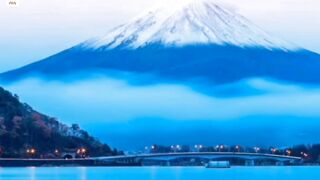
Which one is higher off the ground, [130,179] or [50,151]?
[50,151]

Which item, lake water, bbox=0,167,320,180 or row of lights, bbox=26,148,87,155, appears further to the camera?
row of lights, bbox=26,148,87,155

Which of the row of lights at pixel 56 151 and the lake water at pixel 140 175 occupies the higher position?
the row of lights at pixel 56 151

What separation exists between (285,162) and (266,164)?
13.8 ft

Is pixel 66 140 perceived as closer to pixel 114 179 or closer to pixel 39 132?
pixel 39 132

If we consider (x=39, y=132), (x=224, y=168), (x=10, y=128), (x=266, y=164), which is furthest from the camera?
(x=266, y=164)

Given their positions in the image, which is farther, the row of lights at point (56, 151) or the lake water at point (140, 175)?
the row of lights at point (56, 151)

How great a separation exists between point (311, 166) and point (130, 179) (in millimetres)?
16706

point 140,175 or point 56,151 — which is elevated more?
point 56,151

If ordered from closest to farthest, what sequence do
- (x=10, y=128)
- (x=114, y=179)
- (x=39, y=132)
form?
1. (x=114, y=179)
2. (x=10, y=128)
3. (x=39, y=132)

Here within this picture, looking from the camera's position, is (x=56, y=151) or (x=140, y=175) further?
(x=56, y=151)

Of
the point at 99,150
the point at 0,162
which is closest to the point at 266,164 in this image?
the point at 99,150

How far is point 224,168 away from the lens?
39.2 metres

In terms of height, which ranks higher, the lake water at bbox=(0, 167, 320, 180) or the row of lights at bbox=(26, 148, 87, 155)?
the row of lights at bbox=(26, 148, 87, 155)

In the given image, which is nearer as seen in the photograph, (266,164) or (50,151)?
(50,151)
